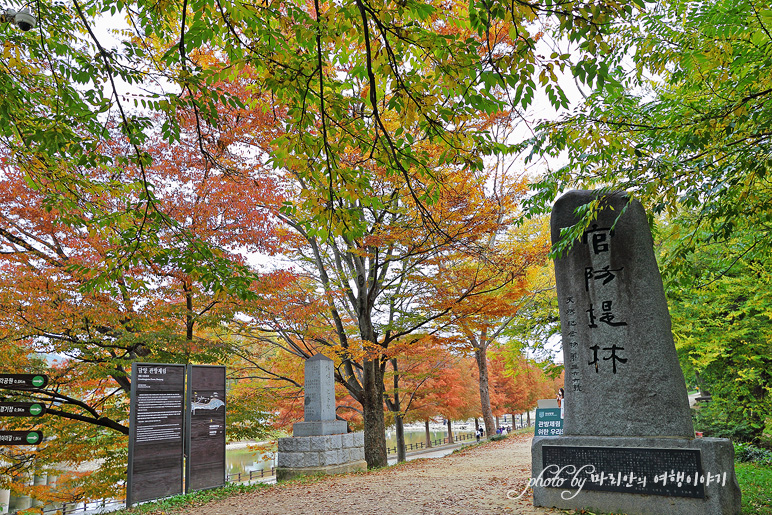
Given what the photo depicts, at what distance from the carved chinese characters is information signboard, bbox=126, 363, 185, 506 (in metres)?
6.46

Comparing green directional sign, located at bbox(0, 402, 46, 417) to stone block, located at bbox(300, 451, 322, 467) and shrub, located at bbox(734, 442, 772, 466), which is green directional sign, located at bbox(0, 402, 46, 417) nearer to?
stone block, located at bbox(300, 451, 322, 467)

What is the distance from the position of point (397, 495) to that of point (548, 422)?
6241 millimetres

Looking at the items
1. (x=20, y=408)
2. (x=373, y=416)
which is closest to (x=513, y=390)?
(x=373, y=416)

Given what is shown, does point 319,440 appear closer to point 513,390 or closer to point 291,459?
point 291,459

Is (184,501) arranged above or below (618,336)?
below

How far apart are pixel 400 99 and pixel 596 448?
14.9 feet

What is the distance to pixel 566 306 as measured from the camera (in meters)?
6.37

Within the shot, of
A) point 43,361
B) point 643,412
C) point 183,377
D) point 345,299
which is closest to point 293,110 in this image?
point 643,412

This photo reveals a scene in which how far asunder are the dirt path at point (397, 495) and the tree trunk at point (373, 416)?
2.10m

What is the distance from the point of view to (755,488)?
251 inches

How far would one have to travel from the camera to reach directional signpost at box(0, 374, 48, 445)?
5891 mm

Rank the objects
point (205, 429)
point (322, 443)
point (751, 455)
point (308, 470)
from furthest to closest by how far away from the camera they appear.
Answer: point (322, 443)
point (308, 470)
point (751, 455)
point (205, 429)

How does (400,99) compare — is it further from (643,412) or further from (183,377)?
(183,377)

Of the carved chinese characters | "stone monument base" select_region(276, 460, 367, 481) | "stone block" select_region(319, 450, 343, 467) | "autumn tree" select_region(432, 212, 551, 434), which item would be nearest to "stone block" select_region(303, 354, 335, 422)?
"stone block" select_region(319, 450, 343, 467)
